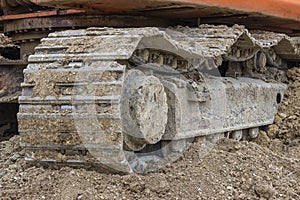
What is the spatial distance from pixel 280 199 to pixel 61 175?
130 centimetres

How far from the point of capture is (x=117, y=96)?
3.51 meters

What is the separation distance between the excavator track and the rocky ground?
0.38 feet

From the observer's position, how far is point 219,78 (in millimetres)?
5270

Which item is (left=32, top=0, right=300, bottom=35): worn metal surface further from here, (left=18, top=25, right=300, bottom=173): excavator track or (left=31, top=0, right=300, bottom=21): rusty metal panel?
(left=18, top=25, right=300, bottom=173): excavator track

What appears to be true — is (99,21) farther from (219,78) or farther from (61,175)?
(61,175)

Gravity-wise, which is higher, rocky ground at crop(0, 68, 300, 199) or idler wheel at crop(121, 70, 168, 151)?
idler wheel at crop(121, 70, 168, 151)

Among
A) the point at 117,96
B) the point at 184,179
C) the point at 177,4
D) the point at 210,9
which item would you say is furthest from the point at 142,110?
the point at 210,9

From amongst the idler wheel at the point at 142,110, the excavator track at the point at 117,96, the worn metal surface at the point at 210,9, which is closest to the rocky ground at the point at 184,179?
the excavator track at the point at 117,96

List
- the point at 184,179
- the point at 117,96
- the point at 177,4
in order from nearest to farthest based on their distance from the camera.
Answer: the point at 117,96, the point at 184,179, the point at 177,4

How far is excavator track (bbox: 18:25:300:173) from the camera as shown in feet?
11.7

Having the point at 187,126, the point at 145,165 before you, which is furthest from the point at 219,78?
the point at 145,165

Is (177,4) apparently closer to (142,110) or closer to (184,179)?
(142,110)

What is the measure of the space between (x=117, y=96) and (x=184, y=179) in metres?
0.67

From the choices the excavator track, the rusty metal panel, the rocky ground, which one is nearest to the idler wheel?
the excavator track
